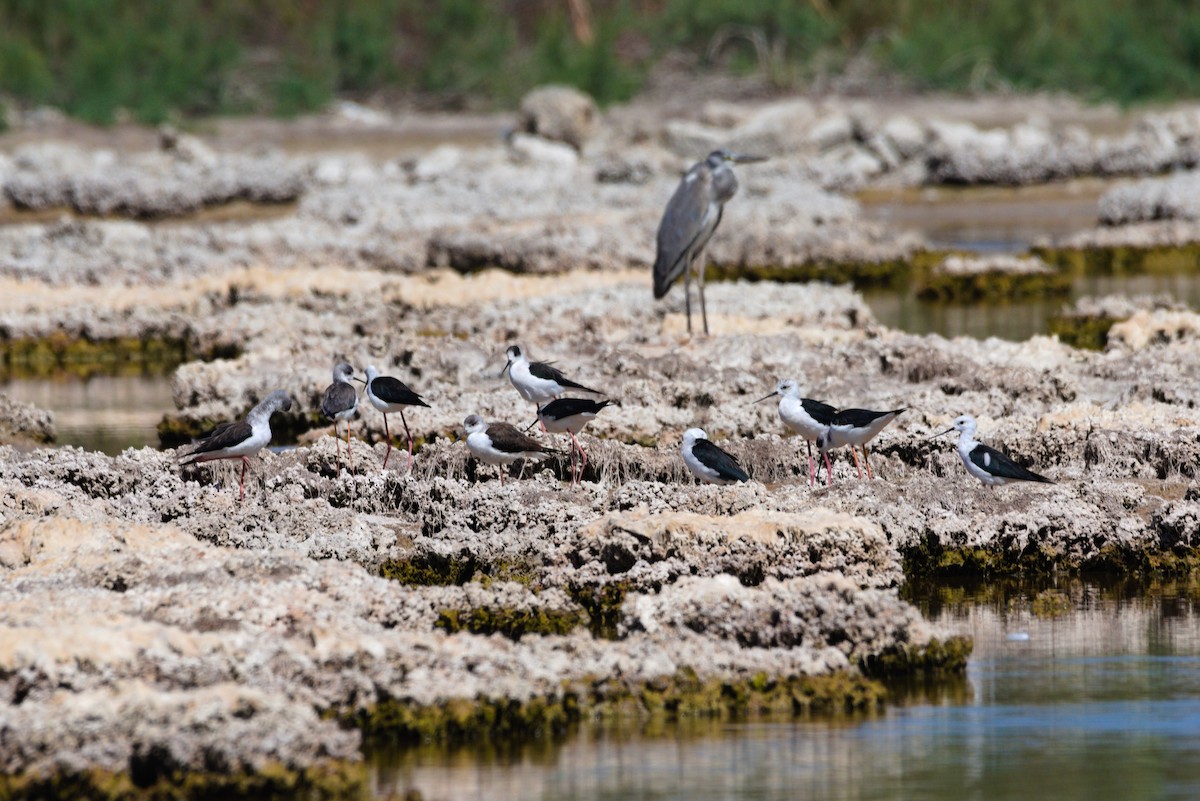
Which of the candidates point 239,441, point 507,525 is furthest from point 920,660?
point 239,441

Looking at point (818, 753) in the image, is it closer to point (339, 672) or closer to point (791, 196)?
point (339, 672)

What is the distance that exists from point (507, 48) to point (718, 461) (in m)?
40.6

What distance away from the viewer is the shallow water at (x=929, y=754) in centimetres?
660

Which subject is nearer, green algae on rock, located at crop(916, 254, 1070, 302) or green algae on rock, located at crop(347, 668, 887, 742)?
green algae on rock, located at crop(347, 668, 887, 742)

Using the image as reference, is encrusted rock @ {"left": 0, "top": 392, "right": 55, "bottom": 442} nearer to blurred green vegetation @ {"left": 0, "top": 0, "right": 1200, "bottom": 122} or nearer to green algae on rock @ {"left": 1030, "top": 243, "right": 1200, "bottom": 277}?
green algae on rock @ {"left": 1030, "top": 243, "right": 1200, "bottom": 277}

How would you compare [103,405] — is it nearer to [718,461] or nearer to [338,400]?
[338,400]

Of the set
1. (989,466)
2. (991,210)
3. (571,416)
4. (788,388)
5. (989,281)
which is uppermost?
(991,210)

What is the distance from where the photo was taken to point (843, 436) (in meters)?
10.5

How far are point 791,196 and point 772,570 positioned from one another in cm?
2439

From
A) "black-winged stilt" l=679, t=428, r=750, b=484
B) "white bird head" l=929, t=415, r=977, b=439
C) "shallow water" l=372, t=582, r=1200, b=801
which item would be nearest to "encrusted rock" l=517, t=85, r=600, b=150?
"white bird head" l=929, t=415, r=977, b=439

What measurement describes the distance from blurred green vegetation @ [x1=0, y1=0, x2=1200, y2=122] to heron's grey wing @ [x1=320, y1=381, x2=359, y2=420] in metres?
33.9

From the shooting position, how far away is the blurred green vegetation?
4534 cm

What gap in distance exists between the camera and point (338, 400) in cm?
1170

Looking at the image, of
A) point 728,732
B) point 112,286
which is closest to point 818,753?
point 728,732
